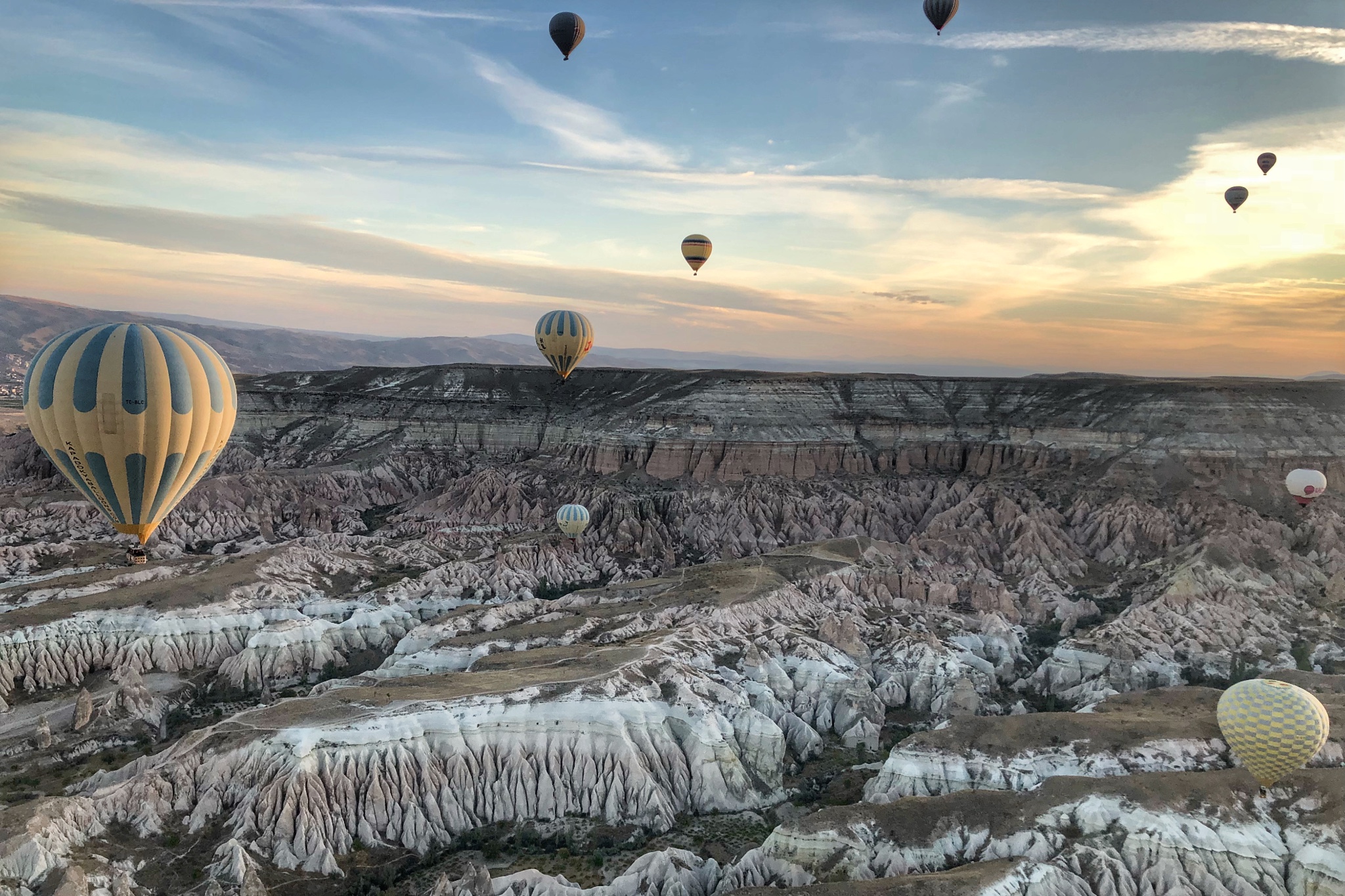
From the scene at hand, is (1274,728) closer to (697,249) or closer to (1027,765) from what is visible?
(1027,765)

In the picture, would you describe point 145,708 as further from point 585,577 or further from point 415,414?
point 415,414

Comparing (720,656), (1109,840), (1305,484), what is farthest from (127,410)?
(1305,484)

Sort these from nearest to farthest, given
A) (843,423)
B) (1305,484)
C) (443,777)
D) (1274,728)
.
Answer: (1274,728), (443,777), (1305,484), (843,423)

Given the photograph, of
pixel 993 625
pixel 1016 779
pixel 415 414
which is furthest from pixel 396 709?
pixel 415 414

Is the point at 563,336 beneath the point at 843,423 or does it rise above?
above

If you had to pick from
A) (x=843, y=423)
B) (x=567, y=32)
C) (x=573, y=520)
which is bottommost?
(x=573, y=520)
